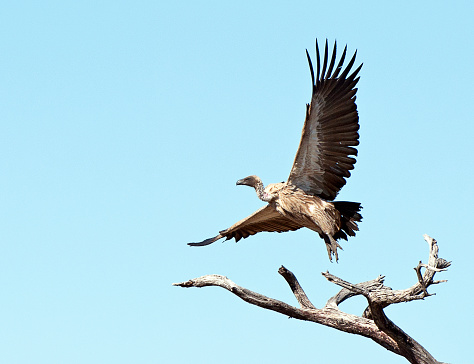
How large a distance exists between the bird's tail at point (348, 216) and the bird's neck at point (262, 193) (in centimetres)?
83

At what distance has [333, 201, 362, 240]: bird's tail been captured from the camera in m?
10.8

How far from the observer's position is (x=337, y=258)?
1024 centimetres

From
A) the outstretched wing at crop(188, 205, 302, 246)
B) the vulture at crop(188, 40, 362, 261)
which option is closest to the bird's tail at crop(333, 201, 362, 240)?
the vulture at crop(188, 40, 362, 261)

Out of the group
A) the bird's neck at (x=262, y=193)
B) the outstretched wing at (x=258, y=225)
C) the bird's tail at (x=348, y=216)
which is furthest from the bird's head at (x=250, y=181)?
the bird's tail at (x=348, y=216)

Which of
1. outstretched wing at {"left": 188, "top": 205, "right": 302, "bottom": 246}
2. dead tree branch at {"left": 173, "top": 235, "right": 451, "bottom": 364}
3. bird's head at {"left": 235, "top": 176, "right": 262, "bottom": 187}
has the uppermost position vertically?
bird's head at {"left": 235, "top": 176, "right": 262, "bottom": 187}

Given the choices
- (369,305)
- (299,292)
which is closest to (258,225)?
(299,292)

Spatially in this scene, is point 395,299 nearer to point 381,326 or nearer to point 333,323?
point 381,326

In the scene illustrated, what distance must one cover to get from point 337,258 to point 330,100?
1971mm

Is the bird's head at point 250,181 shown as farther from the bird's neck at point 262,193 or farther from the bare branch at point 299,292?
the bare branch at point 299,292

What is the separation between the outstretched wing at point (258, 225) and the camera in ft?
37.5

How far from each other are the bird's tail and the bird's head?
1.03 metres

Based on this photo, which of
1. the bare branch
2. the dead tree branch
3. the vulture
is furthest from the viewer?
the vulture

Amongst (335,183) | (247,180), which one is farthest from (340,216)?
(247,180)

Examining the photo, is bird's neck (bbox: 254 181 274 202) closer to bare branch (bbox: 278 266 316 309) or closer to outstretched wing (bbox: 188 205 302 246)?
outstretched wing (bbox: 188 205 302 246)
